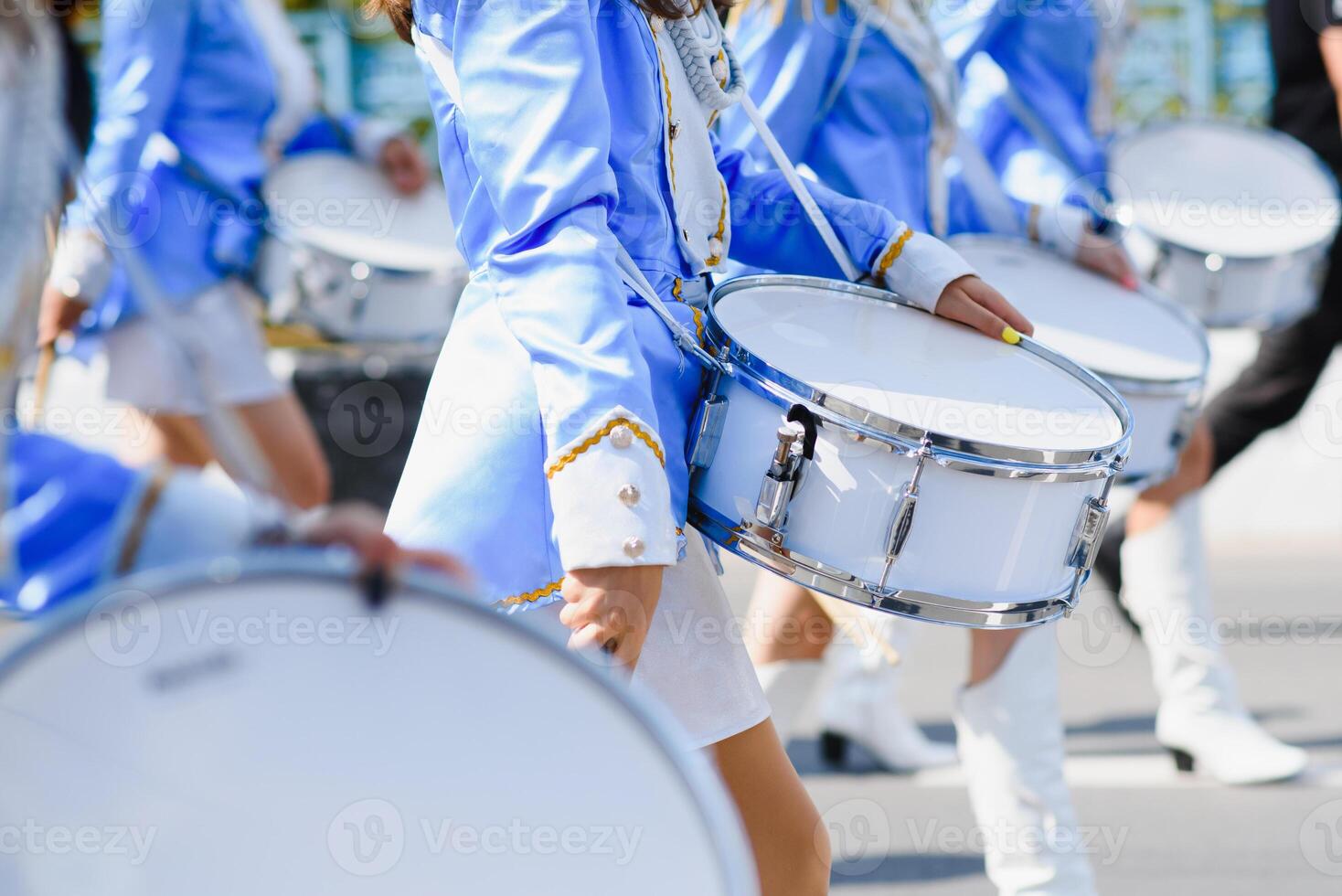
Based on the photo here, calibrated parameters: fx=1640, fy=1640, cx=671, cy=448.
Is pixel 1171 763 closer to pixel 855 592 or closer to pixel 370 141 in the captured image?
pixel 855 592

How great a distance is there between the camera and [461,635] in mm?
1106

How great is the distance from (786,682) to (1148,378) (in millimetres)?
837

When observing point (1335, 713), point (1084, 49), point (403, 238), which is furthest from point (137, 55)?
point (1335, 713)

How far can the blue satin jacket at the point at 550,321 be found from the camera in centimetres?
161

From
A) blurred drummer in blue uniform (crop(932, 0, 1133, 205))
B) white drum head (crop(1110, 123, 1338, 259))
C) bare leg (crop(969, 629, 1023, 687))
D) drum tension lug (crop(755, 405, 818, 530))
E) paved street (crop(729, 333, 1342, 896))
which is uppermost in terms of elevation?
drum tension lug (crop(755, 405, 818, 530))

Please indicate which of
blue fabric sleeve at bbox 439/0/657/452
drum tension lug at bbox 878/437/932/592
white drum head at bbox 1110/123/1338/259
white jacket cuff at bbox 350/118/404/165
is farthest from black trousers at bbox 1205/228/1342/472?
blue fabric sleeve at bbox 439/0/657/452

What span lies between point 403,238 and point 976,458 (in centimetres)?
293

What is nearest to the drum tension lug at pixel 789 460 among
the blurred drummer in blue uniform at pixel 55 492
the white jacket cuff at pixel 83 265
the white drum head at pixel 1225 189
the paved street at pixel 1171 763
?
the blurred drummer in blue uniform at pixel 55 492

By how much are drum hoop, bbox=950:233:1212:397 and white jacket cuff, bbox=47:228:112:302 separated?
5.34 feet

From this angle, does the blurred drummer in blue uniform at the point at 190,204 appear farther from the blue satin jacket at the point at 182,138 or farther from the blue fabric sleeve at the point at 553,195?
the blue fabric sleeve at the point at 553,195

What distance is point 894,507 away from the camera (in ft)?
5.78

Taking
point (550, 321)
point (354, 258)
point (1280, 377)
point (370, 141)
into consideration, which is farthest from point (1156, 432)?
point (370, 141)

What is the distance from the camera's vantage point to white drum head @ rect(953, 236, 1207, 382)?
2664 mm

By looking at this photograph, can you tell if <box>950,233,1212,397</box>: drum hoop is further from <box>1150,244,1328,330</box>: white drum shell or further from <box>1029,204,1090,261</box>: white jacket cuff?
<box>1150,244,1328,330</box>: white drum shell
